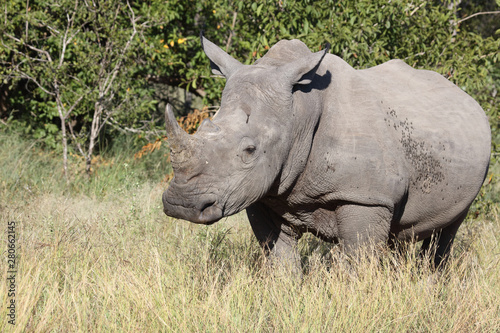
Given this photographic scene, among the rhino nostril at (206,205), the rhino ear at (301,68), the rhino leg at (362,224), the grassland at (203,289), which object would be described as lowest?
the grassland at (203,289)

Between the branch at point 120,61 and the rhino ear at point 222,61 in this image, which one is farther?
the branch at point 120,61

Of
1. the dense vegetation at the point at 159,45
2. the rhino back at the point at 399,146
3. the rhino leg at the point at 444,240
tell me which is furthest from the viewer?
the dense vegetation at the point at 159,45

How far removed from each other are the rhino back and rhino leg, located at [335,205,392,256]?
6cm

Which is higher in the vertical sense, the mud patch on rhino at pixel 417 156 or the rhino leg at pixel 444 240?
the mud patch on rhino at pixel 417 156

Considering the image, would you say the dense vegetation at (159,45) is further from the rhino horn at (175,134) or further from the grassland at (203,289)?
the rhino horn at (175,134)

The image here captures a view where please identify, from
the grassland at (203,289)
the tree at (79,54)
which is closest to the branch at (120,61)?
the tree at (79,54)

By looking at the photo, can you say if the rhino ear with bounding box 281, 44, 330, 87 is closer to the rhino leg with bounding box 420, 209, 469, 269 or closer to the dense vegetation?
the rhino leg with bounding box 420, 209, 469, 269

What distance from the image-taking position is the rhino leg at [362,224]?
4.02 metres

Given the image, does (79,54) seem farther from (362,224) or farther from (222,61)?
(362,224)

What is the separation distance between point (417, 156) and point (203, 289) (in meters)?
1.56

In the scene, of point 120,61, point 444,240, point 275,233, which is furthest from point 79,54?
point 444,240

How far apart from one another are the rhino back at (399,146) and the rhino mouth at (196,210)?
0.76 meters

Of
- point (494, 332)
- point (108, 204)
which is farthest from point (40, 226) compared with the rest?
point (494, 332)

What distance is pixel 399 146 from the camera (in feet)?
13.6
